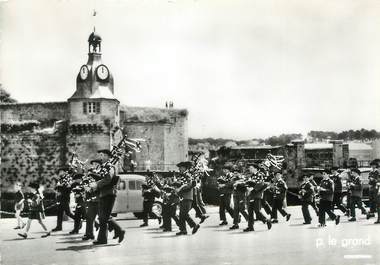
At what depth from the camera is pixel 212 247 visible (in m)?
9.59

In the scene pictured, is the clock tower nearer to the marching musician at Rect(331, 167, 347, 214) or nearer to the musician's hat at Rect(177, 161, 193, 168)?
the marching musician at Rect(331, 167, 347, 214)

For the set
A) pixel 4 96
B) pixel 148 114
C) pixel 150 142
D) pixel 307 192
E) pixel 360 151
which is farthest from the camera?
pixel 360 151

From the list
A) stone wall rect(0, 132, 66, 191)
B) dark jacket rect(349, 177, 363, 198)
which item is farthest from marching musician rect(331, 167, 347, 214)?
stone wall rect(0, 132, 66, 191)

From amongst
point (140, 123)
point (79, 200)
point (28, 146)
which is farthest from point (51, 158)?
point (79, 200)

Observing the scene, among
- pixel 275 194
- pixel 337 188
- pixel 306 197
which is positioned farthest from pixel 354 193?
pixel 275 194

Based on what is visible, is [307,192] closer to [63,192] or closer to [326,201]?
[326,201]

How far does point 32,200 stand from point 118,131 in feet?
116

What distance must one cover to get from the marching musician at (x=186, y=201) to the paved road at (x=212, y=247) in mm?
241

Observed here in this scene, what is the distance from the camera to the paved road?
8.48 meters

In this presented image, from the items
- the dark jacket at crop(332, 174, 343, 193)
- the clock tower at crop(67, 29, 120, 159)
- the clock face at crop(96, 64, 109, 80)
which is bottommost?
the dark jacket at crop(332, 174, 343, 193)

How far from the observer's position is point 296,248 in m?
9.44

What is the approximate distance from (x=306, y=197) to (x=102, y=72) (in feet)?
110

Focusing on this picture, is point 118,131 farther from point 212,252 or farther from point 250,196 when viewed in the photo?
point 212,252

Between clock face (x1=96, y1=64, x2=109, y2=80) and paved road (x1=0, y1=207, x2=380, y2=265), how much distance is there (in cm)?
3258
